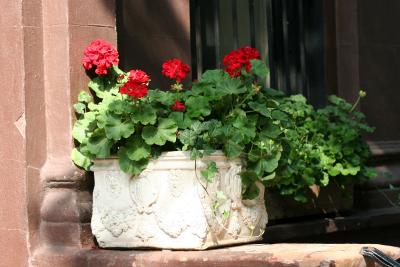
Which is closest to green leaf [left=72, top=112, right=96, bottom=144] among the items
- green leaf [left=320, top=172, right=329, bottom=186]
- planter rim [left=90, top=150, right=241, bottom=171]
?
planter rim [left=90, top=150, right=241, bottom=171]

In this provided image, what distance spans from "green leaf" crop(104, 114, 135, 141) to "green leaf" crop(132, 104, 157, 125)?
0.20 ft

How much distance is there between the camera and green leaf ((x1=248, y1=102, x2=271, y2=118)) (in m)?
6.46

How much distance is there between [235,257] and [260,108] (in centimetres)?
101

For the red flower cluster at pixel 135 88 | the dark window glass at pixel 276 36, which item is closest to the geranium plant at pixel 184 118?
the red flower cluster at pixel 135 88

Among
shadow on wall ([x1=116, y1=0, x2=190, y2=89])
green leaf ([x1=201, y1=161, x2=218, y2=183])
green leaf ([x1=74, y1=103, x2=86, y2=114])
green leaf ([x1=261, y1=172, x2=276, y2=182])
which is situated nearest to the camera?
green leaf ([x1=201, y1=161, x2=218, y2=183])

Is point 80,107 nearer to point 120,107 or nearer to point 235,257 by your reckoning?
point 120,107

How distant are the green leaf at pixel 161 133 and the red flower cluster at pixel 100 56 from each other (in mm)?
672

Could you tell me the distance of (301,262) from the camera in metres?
5.50

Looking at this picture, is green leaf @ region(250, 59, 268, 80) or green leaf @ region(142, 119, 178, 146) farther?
green leaf @ region(250, 59, 268, 80)

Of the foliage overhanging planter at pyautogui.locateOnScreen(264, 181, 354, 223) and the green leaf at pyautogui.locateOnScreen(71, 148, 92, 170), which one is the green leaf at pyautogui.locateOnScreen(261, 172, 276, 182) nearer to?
the green leaf at pyautogui.locateOnScreen(71, 148, 92, 170)

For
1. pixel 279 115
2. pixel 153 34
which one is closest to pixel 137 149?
pixel 279 115

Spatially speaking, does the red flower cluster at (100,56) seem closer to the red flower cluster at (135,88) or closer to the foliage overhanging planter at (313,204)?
the red flower cluster at (135,88)

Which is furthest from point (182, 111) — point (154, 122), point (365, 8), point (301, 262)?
point (365, 8)

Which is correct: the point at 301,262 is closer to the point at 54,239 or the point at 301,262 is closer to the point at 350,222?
the point at 54,239
